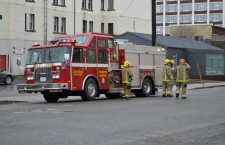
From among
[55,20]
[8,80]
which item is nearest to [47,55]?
[8,80]

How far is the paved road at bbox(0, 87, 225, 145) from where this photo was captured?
9.95 meters

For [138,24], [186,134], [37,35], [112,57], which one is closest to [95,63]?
[112,57]

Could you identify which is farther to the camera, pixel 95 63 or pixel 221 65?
pixel 221 65

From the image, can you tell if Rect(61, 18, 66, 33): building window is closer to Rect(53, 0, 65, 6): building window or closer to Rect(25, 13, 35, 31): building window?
Rect(53, 0, 65, 6): building window

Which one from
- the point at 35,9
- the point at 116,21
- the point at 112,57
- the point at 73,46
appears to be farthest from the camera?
the point at 116,21

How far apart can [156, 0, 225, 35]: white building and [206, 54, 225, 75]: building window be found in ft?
203

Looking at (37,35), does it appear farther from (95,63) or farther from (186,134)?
(186,134)

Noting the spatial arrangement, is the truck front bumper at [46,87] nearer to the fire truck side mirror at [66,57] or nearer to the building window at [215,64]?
the fire truck side mirror at [66,57]

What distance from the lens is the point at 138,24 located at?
68250mm

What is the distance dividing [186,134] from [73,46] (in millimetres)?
10127

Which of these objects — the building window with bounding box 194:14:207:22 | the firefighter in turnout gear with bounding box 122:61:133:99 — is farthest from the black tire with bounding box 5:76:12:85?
the building window with bounding box 194:14:207:22

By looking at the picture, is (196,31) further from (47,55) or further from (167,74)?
(47,55)

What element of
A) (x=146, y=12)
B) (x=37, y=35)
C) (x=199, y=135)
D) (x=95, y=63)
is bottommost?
(x=199, y=135)

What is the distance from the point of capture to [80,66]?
20.5 meters
